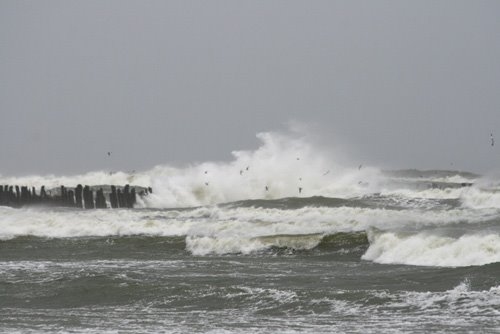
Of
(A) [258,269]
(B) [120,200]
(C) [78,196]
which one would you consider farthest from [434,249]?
(B) [120,200]

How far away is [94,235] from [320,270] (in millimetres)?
14288

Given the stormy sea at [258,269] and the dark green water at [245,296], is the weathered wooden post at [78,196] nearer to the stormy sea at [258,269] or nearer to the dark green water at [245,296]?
the stormy sea at [258,269]

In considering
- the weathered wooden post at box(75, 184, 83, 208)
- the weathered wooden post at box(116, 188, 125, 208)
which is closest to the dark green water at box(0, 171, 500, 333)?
the weathered wooden post at box(75, 184, 83, 208)

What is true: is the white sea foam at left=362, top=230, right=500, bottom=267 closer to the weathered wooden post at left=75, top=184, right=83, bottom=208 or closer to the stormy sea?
the stormy sea

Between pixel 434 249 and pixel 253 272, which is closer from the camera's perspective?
pixel 253 272

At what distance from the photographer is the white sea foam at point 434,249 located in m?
19.6

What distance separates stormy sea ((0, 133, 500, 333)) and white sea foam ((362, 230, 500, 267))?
0.04 m

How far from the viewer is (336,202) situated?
134ft

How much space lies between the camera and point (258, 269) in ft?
65.6

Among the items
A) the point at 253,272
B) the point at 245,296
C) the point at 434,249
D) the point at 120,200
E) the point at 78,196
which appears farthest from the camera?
the point at 120,200

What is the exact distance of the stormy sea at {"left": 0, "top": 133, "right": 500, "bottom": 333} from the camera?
13195mm

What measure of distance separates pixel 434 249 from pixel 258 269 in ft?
13.1

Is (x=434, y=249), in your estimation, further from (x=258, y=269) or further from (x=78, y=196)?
(x=78, y=196)


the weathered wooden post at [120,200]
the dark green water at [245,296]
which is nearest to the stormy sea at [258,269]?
the dark green water at [245,296]
